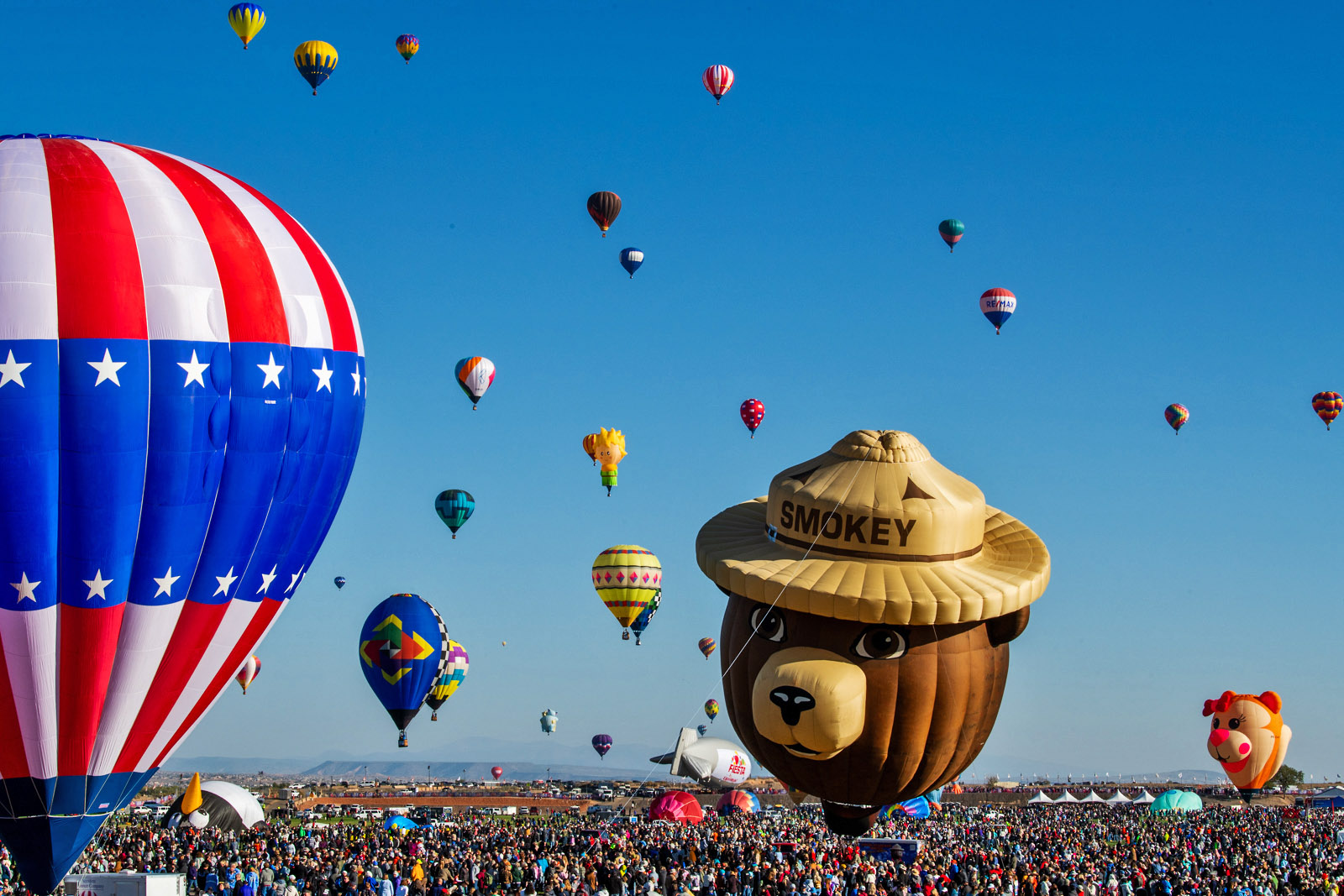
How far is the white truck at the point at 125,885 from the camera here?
49.9ft

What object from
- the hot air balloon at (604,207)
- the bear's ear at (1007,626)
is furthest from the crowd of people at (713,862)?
the hot air balloon at (604,207)

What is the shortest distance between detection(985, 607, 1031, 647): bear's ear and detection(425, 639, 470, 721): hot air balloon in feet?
76.5

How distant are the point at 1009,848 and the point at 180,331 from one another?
16.8 m

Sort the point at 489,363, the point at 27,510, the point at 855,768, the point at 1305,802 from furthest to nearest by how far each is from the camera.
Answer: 1. the point at 1305,802
2. the point at 489,363
3. the point at 27,510
4. the point at 855,768

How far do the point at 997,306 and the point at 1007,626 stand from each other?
69.8ft

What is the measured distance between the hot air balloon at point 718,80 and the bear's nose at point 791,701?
25.8 metres

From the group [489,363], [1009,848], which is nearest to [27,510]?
[1009,848]

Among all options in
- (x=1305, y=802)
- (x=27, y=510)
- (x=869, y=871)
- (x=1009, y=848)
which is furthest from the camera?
(x=1305, y=802)

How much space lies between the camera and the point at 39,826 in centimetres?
1420

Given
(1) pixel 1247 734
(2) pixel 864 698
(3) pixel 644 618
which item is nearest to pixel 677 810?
(3) pixel 644 618

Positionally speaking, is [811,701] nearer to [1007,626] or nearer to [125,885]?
[1007,626]

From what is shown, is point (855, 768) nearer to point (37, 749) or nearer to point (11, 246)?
point (37, 749)

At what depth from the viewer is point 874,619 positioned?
36.6ft

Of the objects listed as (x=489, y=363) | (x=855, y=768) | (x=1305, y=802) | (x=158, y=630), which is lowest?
(x=1305, y=802)
